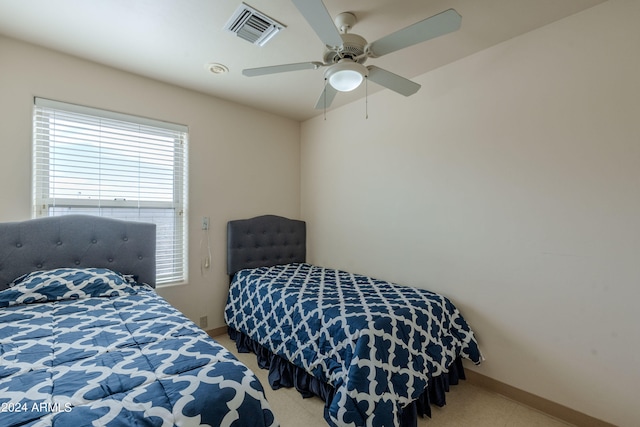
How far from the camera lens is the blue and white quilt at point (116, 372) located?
0.89m

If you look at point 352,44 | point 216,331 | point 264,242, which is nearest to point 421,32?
point 352,44

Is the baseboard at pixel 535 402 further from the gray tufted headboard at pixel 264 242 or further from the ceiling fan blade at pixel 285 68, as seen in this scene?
the ceiling fan blade at pixel 285 68

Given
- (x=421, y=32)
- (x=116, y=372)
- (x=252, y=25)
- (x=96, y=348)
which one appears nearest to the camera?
(x=116, y=372)

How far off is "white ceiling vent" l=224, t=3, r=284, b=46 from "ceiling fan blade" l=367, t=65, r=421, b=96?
0.68 m

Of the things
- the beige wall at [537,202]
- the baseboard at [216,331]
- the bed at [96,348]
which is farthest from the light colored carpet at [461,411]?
the baseboard at [216,331]

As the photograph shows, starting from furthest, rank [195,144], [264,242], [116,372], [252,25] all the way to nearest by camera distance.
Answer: [264,242], [195,144], [252,25], [116,372]

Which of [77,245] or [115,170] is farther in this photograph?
[115,170]

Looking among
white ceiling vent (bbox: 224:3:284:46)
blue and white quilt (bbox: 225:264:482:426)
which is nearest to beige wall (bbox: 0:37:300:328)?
blue and white quilt (bbox: 225:264:482:426)

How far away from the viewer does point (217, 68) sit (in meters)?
2.49

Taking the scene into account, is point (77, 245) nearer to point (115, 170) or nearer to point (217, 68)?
point (115, 170)

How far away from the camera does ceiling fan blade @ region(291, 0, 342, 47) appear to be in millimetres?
1277

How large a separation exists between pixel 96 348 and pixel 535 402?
259 cm

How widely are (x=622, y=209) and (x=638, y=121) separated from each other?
1.60 ft

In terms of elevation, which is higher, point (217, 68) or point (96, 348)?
point (217, 68)
